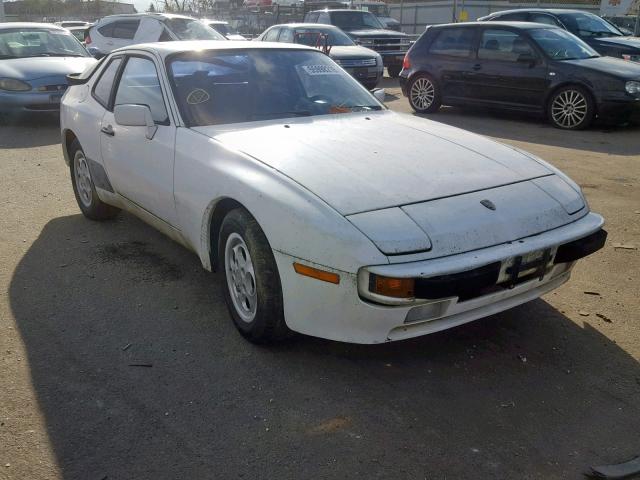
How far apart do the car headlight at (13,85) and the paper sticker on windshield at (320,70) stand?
731 cm

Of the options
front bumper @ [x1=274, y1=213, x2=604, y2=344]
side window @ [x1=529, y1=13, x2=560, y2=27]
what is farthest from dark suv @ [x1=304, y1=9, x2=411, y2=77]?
front bumper @ [x1=274, y1=213, x2=604, y2=344]

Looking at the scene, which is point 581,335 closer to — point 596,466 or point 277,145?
point 596,466

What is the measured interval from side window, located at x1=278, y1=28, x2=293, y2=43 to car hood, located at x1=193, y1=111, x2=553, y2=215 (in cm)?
1101

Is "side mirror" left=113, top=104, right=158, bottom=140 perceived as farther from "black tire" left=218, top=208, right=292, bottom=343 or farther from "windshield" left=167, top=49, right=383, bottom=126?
"black tire" left=218, top=208, right=292, bottom=343

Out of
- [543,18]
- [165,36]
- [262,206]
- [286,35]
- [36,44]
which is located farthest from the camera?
[286,35]

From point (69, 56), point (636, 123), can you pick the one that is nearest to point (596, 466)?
point (636, 123)

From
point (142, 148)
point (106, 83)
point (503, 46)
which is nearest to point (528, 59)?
point (503, 46)

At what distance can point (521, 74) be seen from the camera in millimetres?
10055

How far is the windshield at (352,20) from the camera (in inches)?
675

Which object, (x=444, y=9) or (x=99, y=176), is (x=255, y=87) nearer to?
(x=99, y=176)

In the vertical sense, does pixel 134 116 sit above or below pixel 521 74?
above

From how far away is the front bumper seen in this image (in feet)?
9.03

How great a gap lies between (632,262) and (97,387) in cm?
366

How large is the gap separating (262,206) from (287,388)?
0.88 m
